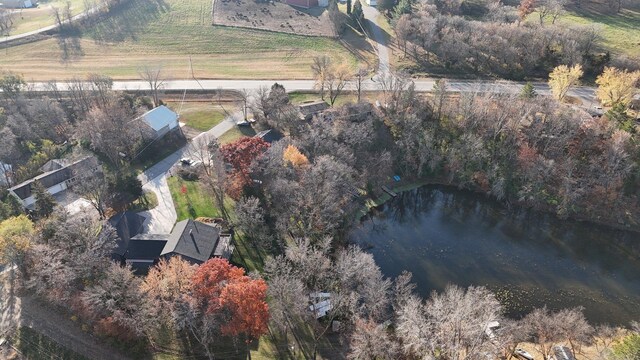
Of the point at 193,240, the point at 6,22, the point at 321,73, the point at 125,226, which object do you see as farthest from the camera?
the point at 6,22

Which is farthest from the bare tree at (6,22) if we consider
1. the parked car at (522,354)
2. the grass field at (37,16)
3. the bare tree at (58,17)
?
the parked car at (522,354)

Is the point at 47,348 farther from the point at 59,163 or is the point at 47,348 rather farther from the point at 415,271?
the point at 415,271

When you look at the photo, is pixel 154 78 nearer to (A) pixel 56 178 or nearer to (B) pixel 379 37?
(A) pixel 56 178

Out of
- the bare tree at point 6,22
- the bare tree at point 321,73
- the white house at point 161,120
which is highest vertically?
the bare tree at point 6,22

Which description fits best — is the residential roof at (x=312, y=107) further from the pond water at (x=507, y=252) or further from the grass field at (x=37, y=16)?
the grass field at (x=37, y=16)

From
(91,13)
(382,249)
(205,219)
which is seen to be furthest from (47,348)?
(91,13)

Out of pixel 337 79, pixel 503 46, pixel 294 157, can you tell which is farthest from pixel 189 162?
pixel 503 46

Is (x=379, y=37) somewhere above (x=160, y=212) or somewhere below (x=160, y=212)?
Result: above
